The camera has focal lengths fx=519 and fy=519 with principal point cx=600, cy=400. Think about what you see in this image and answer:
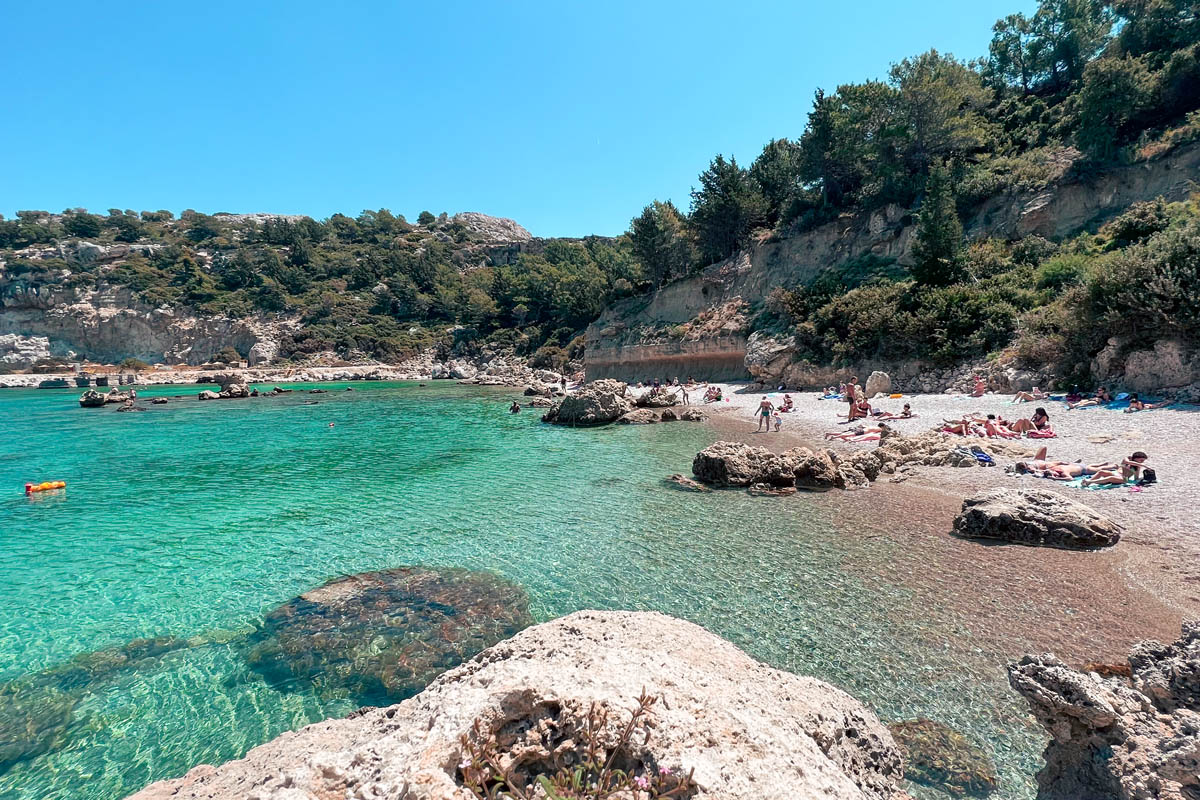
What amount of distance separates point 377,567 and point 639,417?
1633cm

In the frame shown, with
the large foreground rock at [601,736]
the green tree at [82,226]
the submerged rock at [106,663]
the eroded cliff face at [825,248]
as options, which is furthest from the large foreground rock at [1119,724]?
the green tree at [82,226]

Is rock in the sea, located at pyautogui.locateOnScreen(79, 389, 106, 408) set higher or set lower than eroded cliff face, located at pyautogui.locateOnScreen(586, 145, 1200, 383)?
lower

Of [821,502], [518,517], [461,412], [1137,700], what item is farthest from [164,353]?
[1137,700]

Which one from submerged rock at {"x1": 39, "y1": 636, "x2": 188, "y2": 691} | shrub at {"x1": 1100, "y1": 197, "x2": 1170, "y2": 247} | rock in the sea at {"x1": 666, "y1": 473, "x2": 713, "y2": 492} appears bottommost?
submerged rock at {"x1": 39, "y1": 636, "x2": 188, "y2": 691}

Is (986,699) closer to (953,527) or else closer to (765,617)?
(765,617)

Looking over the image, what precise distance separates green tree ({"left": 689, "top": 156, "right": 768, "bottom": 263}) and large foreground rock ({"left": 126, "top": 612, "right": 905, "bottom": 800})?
4314cm

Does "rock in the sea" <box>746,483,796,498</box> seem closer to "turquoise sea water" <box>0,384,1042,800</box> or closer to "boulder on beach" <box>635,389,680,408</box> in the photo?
"turquoise sea water" <box>0,384,1042,800</box>

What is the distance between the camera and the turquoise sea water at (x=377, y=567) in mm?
4551

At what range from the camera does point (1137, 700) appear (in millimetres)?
2926

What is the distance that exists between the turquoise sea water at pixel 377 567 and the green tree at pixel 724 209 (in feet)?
98.4

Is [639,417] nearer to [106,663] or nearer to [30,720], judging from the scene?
[106,663]

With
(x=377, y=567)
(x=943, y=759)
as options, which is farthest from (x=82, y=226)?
(x=943, y=759)

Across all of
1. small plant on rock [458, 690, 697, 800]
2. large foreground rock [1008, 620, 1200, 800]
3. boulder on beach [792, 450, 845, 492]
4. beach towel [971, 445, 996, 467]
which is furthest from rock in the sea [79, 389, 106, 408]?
large foreground rock [1008, 620, 1200, 800]

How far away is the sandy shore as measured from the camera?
18.0ft
